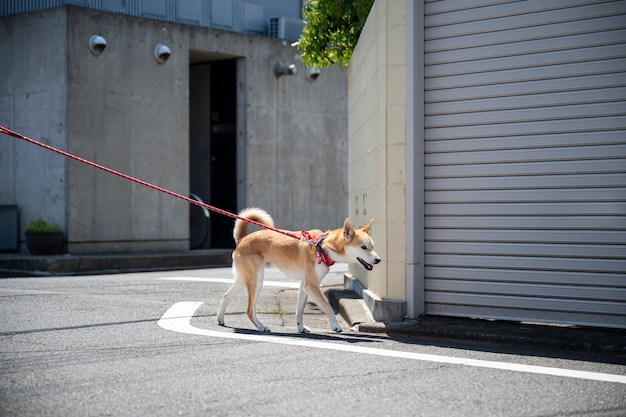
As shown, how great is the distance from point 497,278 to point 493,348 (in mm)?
1007

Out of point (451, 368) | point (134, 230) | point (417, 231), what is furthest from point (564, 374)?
point (134, 230)

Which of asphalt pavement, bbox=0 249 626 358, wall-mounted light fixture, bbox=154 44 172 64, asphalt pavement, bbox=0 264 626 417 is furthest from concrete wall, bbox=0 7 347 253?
asphalt pavement, bbox=0 264 626 417

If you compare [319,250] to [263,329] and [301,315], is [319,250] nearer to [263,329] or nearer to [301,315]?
[301,315]

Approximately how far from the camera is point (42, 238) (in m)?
15.5

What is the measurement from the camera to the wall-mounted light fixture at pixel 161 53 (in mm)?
17656

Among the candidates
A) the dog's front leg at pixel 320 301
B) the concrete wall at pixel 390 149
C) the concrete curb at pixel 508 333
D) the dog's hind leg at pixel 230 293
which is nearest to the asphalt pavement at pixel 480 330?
the concrete curb at pixel 508 333

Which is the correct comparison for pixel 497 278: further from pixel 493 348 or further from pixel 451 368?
pixel 451 368

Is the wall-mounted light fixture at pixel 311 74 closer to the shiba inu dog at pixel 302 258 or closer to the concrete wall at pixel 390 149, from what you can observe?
the concrete wall at pixel 390 149

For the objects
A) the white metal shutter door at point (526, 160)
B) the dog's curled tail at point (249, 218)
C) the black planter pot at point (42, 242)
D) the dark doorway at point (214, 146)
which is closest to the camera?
the white metal shutter door at point (526, 160)

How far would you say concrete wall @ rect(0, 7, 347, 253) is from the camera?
53.4ft

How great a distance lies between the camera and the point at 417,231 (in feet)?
26.4

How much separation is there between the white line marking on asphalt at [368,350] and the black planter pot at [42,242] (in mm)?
7488

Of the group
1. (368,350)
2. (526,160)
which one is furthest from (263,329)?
(526,160)

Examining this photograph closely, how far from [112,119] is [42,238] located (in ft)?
10.0
